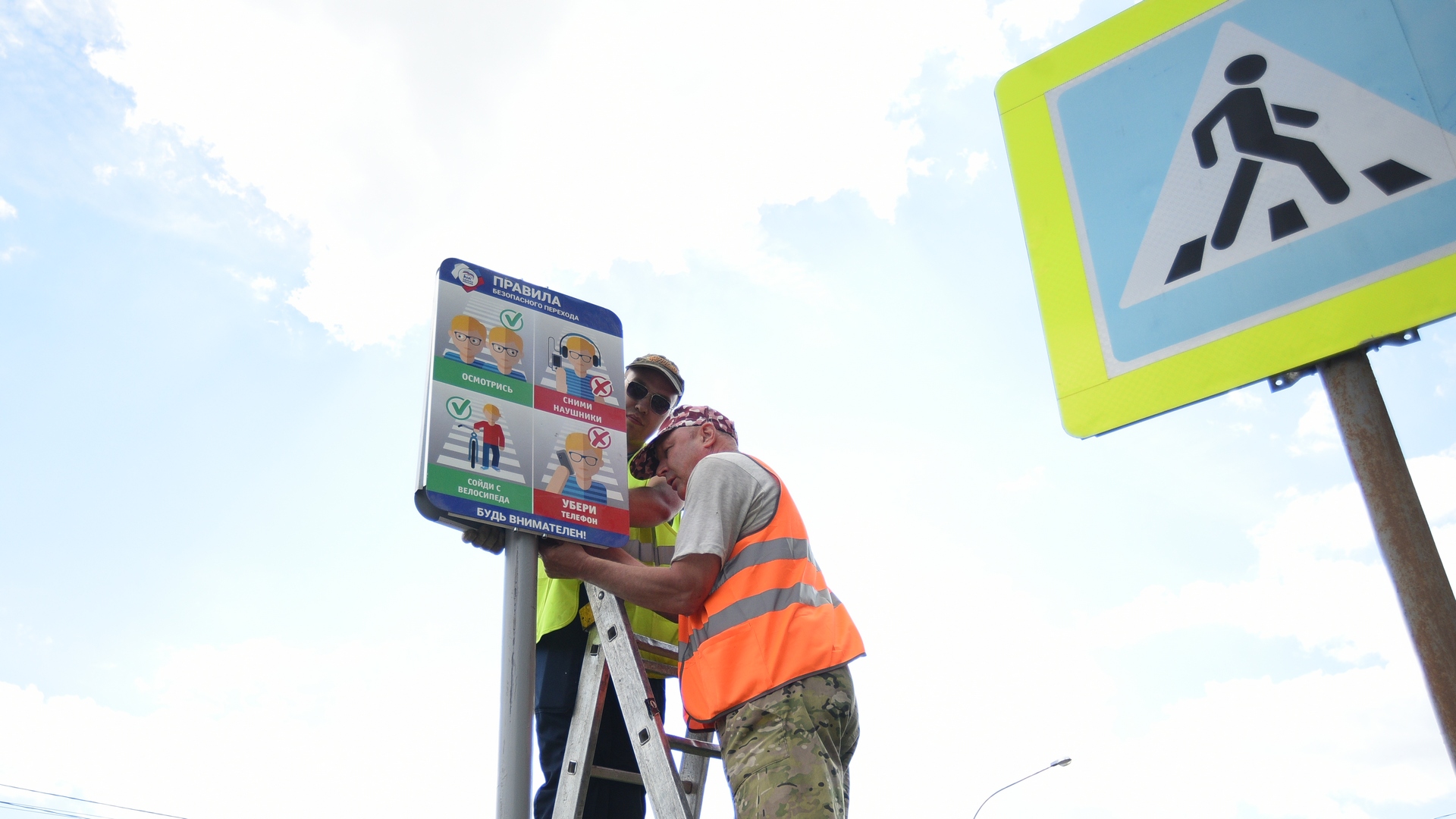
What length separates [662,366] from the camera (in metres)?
4.16

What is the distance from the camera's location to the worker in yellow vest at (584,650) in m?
3.52

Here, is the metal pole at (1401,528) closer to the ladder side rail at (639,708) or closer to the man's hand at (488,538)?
the ladder side rail at (639,708)

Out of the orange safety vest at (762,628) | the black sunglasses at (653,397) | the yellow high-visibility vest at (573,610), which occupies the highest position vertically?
the black sunglasses at (653,397)

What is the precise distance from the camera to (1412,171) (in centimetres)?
181

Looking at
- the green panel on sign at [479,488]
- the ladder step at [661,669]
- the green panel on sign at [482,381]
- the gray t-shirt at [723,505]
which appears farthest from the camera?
the ladder step at [661,669]

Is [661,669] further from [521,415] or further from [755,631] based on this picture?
[521,415]

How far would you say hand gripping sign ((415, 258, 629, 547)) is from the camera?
119 inches

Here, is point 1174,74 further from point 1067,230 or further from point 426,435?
point 426,435

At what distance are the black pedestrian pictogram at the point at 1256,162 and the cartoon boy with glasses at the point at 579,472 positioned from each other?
6.46 feet

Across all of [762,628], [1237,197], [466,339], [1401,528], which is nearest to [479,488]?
[466,339]

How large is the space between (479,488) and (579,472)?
41cm

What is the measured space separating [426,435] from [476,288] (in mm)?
641

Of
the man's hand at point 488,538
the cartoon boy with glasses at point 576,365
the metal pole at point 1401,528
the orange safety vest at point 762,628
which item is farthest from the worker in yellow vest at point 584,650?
the metal pole at point 1401,528

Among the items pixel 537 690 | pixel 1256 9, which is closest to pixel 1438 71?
pixel 1256 9
